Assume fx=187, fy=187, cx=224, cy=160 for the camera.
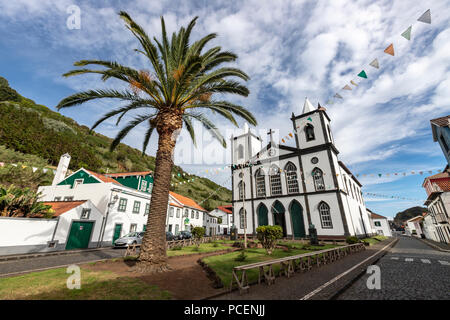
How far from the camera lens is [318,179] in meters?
24.3

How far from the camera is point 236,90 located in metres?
10.0

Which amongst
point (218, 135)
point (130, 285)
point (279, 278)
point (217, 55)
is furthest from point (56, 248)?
point (217, 55)

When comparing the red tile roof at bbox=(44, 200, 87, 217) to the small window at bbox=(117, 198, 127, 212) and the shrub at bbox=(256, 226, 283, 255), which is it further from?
the shrub at bbox=(256, 226, 283, 255)

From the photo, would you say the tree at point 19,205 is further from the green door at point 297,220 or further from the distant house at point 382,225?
the distant house at point 382,225

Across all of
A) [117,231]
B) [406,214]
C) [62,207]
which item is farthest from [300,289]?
[406,214]

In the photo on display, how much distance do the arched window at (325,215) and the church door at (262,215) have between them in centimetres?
701

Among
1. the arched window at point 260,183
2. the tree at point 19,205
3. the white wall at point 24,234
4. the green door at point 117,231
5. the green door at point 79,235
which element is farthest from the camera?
the arched window at point 260,183

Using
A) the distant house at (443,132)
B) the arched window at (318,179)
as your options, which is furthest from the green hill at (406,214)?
the distant house at (443,132)

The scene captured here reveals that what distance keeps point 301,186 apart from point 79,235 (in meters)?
25.2

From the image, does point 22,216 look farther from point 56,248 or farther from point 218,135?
point 218,135

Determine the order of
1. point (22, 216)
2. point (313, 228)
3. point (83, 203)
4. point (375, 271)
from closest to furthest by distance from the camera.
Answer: point (375, 271) < point (22, 216) < point (83, 203) < point (313, 228)

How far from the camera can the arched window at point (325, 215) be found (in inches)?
881

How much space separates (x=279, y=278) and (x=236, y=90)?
8931mm

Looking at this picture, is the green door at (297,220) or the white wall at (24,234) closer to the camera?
the white wall at (24,234)
